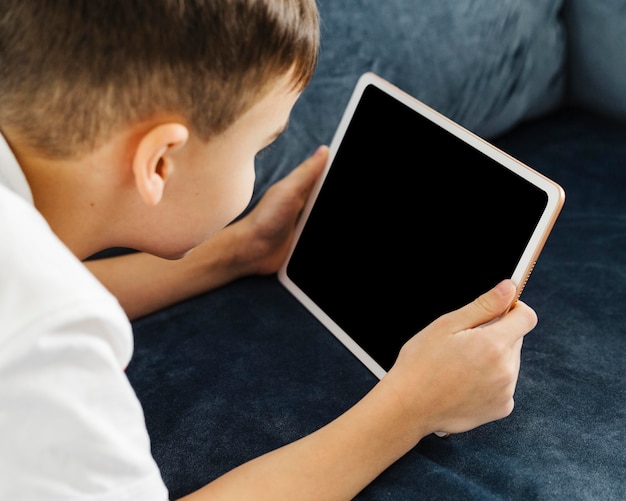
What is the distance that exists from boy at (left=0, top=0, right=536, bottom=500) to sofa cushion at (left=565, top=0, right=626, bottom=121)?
695mm

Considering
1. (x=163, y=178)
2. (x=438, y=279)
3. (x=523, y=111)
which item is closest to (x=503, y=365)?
(x=438, y=279)

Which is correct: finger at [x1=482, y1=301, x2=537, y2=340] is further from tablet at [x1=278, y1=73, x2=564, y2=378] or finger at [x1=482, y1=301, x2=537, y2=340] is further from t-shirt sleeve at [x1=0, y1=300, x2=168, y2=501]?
t-shirt sleeve at [x1=0, y1=300, x2=168, y2=501]

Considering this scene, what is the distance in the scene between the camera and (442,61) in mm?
1145

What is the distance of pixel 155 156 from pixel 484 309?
0.32 metres

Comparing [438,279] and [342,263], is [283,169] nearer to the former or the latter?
[342,263]

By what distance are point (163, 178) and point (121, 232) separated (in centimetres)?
9

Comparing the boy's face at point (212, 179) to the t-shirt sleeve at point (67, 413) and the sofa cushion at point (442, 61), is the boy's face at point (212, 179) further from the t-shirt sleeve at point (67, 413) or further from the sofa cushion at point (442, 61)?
the sofa cushion at point (442, 61)

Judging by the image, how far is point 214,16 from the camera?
23.0 inches

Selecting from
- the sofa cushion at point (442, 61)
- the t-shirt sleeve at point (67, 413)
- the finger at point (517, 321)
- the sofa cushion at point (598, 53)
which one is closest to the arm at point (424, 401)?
the finger at point (517, 321)

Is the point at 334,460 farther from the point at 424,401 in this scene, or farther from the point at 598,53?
the point at 598,53

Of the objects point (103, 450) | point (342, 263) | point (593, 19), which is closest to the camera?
point (103, 450)

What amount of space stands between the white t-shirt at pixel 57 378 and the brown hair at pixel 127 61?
0.09 meters

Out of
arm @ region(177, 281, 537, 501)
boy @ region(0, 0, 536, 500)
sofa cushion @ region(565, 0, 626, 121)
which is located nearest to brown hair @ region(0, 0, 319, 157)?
boy @ region(0, 0, 536, 500)

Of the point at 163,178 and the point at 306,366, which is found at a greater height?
the point at 163,178
